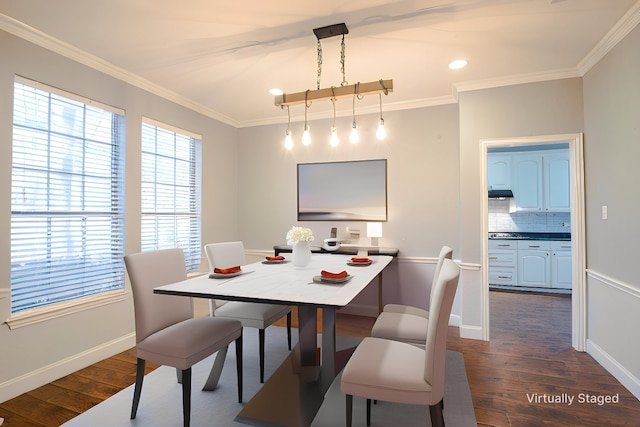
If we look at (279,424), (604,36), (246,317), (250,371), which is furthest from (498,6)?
(250,371)

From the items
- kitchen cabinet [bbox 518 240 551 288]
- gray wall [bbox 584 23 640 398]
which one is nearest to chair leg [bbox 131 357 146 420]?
gray wall [bbox 584 23 640 398]

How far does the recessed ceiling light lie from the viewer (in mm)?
2818

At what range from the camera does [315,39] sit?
2.46 metres

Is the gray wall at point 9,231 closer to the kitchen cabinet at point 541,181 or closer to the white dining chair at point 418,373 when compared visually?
the white dining chair at point 418,373

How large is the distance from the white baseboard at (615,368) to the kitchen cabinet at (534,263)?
2428 mm

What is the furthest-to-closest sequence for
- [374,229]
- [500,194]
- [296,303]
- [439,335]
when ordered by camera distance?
[500,194] < [374,229] < [296,303] < [439,335]

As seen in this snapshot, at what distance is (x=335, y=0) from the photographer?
2.00 m

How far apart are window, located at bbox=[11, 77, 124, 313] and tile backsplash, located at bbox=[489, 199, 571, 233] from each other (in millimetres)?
5702

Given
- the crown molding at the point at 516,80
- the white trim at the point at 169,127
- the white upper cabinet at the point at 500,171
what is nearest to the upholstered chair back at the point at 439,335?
the crown molding at the point at 516,80

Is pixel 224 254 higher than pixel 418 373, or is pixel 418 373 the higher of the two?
pixel 224 254

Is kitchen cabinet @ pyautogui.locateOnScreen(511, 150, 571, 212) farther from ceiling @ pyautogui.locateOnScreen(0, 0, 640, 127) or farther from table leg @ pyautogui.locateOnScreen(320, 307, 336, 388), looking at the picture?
table leg @ pyautogui.locateOnScreen(320, 307, 336, 388)

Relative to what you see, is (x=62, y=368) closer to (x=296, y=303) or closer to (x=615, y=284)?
(x=296, y=303)

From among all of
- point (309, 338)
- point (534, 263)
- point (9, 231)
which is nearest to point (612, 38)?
point (309, 338)

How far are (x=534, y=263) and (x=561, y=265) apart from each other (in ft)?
1.16
